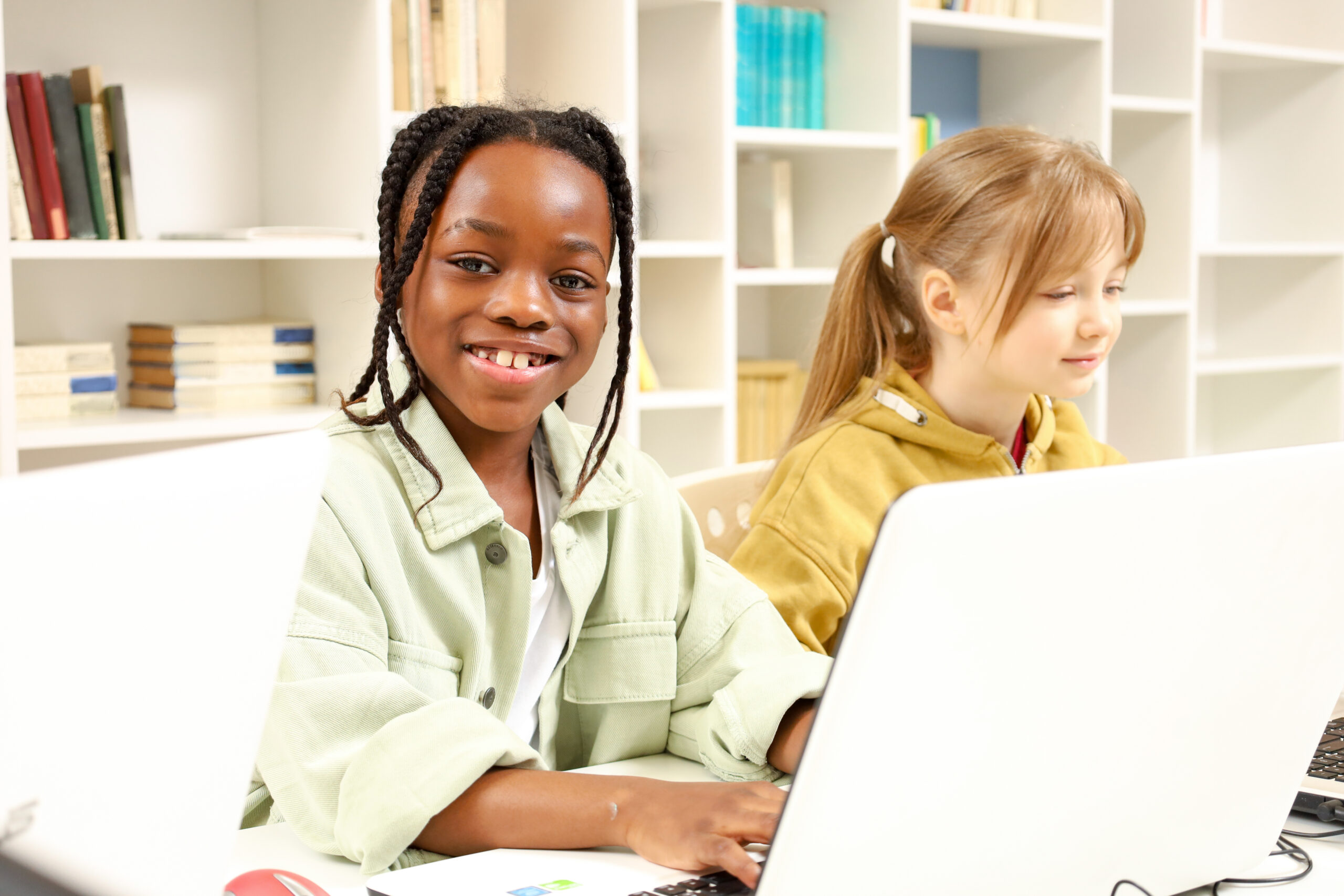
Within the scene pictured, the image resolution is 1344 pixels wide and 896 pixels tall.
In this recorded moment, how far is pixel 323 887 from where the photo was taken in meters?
0.72

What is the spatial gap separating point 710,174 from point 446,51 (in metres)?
0.55

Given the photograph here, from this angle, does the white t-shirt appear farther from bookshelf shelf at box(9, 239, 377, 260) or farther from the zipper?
bookshelf shelf at box(9, 239, 377, 260)

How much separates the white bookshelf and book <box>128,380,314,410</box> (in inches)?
1.8

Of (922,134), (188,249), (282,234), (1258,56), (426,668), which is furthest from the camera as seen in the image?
(1258,56)

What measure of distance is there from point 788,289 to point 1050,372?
157 centimetres

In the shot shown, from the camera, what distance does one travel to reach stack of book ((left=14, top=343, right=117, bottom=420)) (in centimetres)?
197

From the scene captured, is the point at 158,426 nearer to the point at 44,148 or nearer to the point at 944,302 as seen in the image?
the point at 44,148

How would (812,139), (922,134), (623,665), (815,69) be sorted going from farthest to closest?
1. (922,134)
2. (815,69)
3. (812,139)
4. (623,665)

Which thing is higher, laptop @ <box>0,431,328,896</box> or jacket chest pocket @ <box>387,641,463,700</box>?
laptop @ <box>0,431,328,896</box>

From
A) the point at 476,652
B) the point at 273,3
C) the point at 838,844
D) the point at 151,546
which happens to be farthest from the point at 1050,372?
the point at 273,3

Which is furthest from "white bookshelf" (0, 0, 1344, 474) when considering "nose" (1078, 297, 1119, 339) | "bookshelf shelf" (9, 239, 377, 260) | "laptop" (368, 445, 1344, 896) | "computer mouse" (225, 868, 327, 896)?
"laptop" (368, 445, 1344, 896)

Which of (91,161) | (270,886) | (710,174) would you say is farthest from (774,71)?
(270,886)

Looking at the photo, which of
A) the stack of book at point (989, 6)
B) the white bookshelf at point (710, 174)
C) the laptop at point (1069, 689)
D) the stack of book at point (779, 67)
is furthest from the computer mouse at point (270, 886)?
the stack of book at point (989, 6)

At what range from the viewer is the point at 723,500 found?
1.47m
